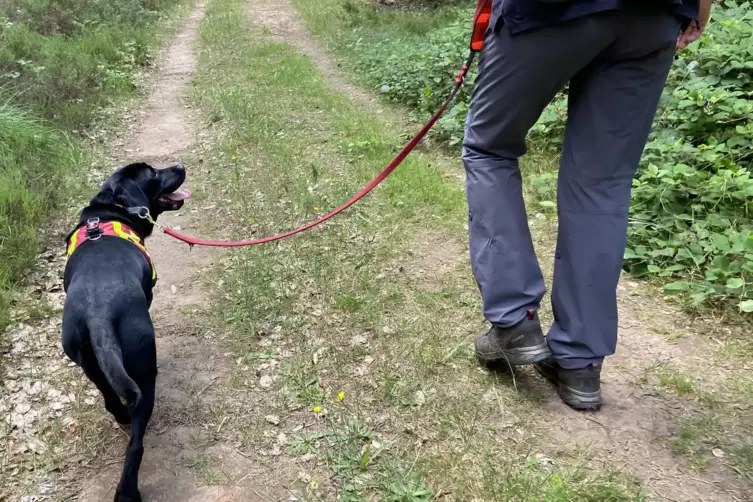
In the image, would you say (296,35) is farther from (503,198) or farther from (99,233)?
(503,198)

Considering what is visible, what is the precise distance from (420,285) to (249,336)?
109 centimetres

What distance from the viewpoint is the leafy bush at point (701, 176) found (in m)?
3.05

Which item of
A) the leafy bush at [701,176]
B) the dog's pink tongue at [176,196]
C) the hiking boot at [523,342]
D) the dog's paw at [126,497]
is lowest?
the dog's paw at [126,497]

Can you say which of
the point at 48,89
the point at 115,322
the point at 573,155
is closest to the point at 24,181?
the point at 48,89

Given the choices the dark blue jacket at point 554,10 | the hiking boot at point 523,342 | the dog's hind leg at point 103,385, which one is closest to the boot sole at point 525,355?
the hiking boot at point 523,342

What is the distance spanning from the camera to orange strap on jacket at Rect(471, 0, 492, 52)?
85.7 inches

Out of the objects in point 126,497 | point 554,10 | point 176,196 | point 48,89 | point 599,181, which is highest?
point 554,10

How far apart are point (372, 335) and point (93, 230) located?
59.7 inches

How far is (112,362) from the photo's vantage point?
6.71ft

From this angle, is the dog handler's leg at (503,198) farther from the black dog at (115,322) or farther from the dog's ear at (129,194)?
the dog's ear at (129,194)

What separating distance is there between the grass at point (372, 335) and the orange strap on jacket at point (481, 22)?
145 cm

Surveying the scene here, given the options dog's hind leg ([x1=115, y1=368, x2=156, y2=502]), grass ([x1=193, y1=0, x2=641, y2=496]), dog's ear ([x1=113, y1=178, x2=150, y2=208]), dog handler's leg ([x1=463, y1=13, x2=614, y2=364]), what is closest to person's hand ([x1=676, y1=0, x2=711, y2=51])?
dog handler's leg ([x1=463, y1=13, x2=614, y2=364])

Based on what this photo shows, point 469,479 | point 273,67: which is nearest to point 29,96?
point 273,67

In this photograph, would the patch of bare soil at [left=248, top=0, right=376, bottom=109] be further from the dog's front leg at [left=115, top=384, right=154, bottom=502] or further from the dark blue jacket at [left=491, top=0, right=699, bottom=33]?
the dog's front leg at [left=115, top=384, right=154, bottom=502]
